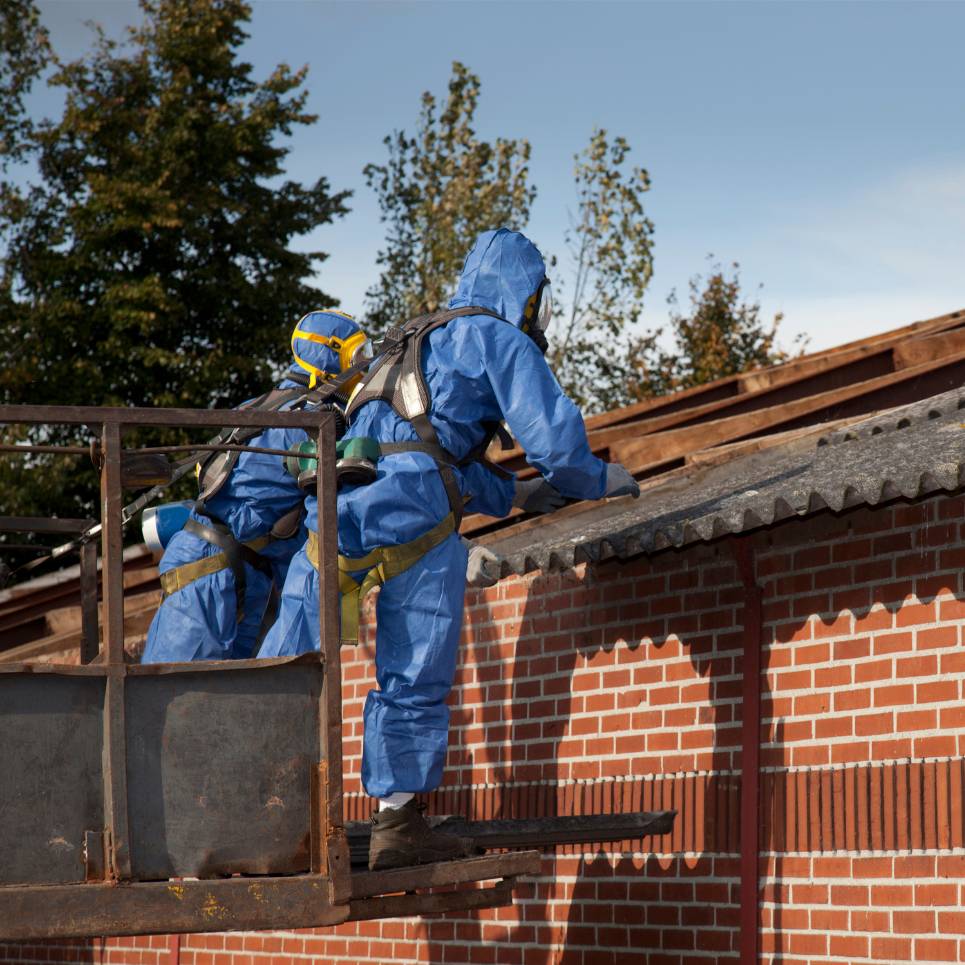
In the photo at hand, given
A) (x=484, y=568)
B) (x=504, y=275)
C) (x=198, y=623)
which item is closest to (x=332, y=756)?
(x=198, y=623)

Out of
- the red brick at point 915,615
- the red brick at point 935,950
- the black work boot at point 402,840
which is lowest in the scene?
the red brick at point 935,950

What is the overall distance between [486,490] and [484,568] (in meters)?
1.14

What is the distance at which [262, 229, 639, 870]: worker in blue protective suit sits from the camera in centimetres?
538

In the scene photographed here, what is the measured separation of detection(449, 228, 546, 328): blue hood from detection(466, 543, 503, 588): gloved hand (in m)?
1.54

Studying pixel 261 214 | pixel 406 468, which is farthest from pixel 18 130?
pixel 406 468

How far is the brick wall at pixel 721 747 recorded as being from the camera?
5816mm

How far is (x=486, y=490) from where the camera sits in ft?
19.8

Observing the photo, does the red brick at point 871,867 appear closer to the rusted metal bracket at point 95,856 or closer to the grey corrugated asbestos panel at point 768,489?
the grey corrugated asbestos panel at point 768,489

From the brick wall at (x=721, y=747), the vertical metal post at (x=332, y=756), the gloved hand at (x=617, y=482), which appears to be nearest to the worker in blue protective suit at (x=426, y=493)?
the gloved hand at (x=617, y=482)

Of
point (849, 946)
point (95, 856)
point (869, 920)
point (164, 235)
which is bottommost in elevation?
point (849, 946)

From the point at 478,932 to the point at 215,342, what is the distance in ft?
51.7

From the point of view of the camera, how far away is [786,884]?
20.3ft

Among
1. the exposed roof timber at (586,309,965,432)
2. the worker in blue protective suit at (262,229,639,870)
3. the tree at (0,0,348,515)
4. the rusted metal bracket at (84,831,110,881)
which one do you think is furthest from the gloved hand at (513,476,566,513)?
the tree at (0,0,348,515)

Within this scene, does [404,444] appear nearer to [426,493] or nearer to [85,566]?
[426,493]
